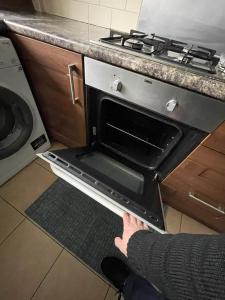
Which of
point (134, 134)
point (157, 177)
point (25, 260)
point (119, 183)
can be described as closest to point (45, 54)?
point (134, 134)

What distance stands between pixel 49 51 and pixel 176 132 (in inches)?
25.9

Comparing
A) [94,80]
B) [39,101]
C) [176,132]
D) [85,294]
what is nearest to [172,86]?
[176,132]

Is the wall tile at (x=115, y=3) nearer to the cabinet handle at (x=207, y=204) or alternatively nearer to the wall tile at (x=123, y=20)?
the wall tile at (x=123, y=20)

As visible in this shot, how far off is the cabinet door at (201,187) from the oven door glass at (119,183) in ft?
0.45

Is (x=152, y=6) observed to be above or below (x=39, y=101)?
above

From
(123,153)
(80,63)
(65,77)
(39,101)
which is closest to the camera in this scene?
(80,63)

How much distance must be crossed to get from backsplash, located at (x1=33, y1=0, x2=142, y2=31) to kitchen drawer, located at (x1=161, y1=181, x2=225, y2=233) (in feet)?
3.10

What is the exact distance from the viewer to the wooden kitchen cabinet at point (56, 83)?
744 mm

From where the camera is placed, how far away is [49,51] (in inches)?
29.5

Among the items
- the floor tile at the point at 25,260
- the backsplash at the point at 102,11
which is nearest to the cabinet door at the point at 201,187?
Answer: the floor tile at the point at 25,260

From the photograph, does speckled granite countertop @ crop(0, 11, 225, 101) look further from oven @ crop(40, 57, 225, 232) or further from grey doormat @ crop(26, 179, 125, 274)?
grey doormat @ crop(26, 179, 125, 274)

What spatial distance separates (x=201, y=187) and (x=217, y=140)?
0.29 meters

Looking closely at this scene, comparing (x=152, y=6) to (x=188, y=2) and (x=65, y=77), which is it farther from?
(x=65, y=77)

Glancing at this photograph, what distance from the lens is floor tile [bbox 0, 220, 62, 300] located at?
788 mm
